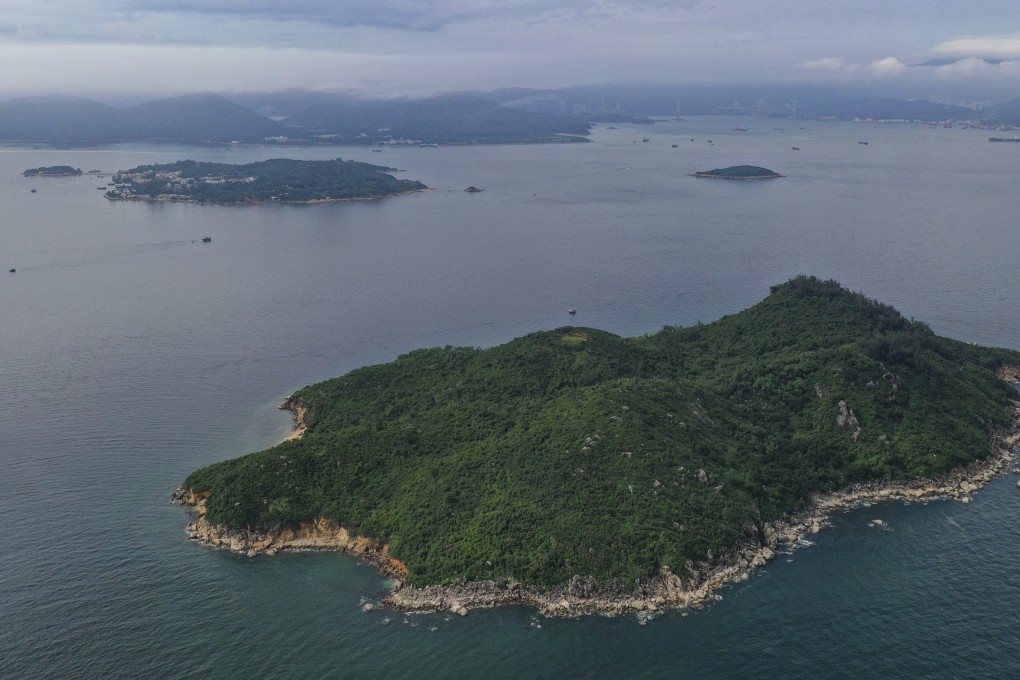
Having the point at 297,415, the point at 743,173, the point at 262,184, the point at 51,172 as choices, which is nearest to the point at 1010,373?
the point at 297,415

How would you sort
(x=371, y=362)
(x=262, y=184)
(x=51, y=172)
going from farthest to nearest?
(x=51, y=172)
(x=262, y=184)
(x=371, y=362)

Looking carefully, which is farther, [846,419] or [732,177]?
[732,177]

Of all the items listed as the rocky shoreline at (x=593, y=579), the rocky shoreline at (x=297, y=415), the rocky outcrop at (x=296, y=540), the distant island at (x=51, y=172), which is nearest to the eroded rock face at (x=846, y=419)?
the rocky shoreline at (x=593, y=579)

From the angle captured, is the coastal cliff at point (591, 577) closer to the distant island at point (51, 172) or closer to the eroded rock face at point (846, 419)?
the eroded rock face at point (846, 419)

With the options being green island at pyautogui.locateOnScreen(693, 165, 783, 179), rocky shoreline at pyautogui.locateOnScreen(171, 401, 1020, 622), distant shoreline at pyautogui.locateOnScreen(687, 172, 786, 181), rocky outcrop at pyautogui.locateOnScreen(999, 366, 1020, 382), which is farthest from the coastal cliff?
green island at pyautogui.locateOnScreen(693, 165, 783, 179)

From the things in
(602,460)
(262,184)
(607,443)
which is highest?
(262,184)

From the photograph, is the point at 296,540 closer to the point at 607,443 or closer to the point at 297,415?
the point at 297,415

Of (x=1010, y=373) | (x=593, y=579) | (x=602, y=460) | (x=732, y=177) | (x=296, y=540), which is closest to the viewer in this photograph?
(x=593, y=579)
